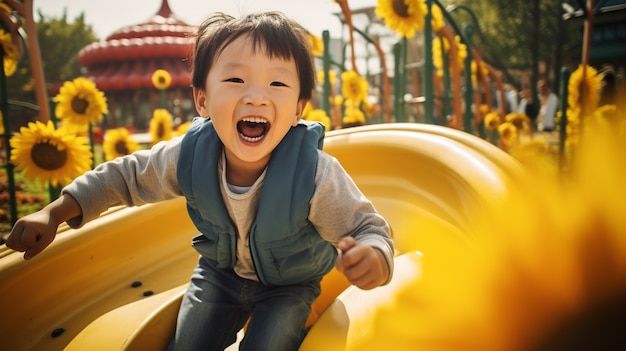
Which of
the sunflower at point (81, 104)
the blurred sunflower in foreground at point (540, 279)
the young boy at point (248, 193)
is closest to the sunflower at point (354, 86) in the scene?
the sunflower at point (81, 104)

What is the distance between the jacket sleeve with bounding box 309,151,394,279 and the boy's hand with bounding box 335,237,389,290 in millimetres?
119

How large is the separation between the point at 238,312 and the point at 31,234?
0.52 m

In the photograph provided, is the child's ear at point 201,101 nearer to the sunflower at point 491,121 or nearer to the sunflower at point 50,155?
the sunflower at point 50,155

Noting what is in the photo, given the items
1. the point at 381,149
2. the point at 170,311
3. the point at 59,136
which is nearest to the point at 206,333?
the point at 170,311

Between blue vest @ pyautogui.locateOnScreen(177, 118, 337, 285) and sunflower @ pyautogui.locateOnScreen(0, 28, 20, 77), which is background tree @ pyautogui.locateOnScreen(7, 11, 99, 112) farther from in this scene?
blue vest @ pyautogui.locateOnScreen(177, 118, 337, 285)

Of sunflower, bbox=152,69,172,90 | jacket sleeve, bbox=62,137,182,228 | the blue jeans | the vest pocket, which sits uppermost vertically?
sunflower, bbox=152,69,172,90

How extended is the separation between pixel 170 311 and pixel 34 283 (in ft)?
1.45

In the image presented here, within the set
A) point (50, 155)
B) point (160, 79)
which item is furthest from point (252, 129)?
point (160, 79)

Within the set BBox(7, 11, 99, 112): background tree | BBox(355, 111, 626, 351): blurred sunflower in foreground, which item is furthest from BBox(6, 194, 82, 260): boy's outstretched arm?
BBox(7, 11, 99, 112): background tree

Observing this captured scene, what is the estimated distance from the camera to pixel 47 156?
1909 mm

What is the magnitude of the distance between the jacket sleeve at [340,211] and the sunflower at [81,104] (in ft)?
6.76

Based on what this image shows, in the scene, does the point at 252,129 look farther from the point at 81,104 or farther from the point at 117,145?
the point at 117,145

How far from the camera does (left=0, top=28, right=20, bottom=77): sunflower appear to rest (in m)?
2.06

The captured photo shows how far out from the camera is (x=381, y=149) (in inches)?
62.7
